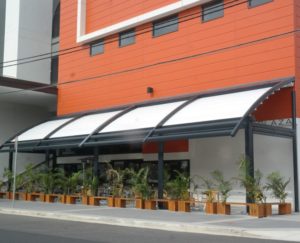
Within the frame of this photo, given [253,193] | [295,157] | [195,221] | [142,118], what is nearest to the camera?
[195,221]

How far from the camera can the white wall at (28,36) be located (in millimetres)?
34875

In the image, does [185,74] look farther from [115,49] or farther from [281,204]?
[281,204]

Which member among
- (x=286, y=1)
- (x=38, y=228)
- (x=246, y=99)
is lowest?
(x=38, y=228)

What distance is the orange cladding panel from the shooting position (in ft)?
68.0

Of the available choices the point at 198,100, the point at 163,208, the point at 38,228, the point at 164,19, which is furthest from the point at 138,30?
the point at 38,228

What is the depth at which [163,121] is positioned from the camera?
2038 centimetres

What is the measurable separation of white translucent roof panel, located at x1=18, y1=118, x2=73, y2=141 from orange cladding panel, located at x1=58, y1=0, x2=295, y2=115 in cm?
151

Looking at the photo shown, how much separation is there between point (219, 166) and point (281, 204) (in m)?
5.03

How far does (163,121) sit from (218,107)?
2.31m

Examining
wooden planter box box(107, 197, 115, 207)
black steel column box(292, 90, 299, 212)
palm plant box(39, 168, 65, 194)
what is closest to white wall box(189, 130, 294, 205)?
black steel column box(292, 90, 299, 212)

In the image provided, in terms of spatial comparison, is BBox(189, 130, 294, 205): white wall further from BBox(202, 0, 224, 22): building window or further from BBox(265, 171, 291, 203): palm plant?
BBox(202, 0, 224, 22): building window

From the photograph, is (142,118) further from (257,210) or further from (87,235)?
(87,235)

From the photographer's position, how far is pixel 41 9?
36125 millimetres

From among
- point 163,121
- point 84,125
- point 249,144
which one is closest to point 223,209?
point 249,144
